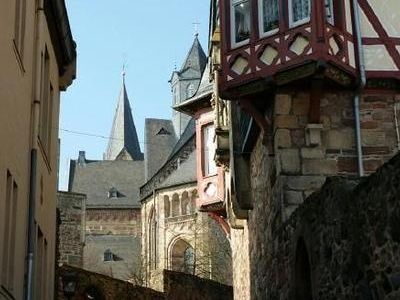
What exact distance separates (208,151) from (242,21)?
13.1 meters

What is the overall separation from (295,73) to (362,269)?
16.1 ft

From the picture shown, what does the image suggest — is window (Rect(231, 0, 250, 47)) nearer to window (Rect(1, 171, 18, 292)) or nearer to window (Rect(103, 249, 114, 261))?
window (Rect(1, 171, 18, 292))

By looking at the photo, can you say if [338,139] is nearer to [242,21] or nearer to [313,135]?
[313,135]

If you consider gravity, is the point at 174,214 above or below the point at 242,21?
above

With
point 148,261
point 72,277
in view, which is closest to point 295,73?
point 72,277

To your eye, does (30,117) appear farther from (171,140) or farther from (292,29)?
(171,140)

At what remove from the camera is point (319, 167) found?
13.5 m

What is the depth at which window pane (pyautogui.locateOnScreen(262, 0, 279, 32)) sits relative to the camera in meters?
13.9

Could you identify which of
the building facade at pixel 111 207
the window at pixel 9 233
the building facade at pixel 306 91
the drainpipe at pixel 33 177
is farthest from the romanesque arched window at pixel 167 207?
the window at pixel 9 233

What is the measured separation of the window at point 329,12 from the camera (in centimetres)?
1341

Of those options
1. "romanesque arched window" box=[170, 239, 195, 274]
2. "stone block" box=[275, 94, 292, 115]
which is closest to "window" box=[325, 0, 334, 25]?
"stone block" box=[275, 94, 292, 115]

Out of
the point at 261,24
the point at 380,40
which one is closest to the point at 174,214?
the point at 261,24

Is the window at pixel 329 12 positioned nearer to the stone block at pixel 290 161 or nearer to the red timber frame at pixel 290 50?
the red timber frame at pixel 290 50

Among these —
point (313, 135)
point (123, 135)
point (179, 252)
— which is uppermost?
point (123, 135)
